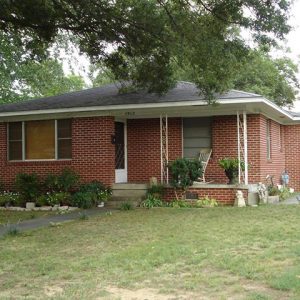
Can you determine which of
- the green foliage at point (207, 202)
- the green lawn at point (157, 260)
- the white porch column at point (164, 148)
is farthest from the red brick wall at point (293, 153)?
the green lawn at point (157, 260)

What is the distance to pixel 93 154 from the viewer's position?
15.7 m

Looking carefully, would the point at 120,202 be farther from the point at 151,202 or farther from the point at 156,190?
the point at 156,190

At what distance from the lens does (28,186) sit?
1538 centimetres

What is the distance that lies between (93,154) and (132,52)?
11.9ft

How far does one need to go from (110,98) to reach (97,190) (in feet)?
9.93

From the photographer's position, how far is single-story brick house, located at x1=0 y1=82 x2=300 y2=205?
15180mm

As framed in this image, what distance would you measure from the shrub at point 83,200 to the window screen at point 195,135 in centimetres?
348

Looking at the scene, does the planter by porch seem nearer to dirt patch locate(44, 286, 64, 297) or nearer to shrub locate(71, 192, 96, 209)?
shrub locate(71, 192, 96, 209)

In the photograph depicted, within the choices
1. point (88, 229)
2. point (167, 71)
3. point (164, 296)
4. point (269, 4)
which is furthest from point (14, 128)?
point (164, 296)

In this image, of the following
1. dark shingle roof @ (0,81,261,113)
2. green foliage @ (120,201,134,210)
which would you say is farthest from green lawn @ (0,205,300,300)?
dark shingle roof @ (0,81,261,113)

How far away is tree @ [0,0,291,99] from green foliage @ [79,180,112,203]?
10.7 ft

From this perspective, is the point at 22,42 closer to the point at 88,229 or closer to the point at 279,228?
the point at 88,229

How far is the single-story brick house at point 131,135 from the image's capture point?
15.2 metres

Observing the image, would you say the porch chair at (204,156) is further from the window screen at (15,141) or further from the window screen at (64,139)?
the window screen at (15,141)
